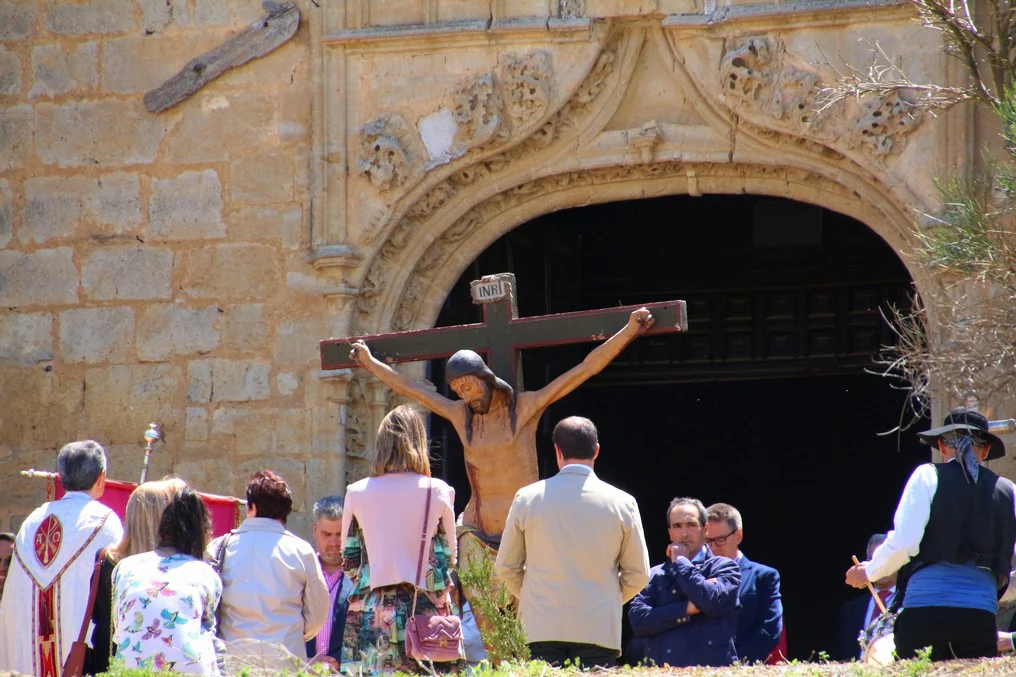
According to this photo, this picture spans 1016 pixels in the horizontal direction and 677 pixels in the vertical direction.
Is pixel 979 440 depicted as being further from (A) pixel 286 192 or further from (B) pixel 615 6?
(A) pixel 286 192

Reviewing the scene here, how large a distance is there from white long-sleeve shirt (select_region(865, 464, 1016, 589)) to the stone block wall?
382cm

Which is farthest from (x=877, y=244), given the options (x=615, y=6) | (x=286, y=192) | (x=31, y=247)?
(x=31, y=247)

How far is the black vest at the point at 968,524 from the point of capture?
561cm

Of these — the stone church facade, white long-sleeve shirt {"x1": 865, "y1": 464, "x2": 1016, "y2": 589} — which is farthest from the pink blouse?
the stone church facade

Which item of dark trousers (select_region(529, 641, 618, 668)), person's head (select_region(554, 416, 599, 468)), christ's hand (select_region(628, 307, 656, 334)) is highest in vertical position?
christ's hand (select_region(628, 307, 656, 334))

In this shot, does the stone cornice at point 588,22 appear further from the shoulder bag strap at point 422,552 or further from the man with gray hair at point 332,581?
the shoulder bag strap at point 422,552

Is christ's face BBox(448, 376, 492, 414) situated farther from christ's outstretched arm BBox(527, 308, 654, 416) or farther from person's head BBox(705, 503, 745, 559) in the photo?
person's head BBox(705, 503, 745, 559)

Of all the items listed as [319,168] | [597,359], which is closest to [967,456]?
[597,359]

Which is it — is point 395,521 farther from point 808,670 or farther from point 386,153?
point 386,153

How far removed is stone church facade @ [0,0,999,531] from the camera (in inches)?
337

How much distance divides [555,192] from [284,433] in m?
1.90

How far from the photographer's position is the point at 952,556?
5.60 meters

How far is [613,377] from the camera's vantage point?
12578mm

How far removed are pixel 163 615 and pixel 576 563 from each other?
A: 136 centimetres
